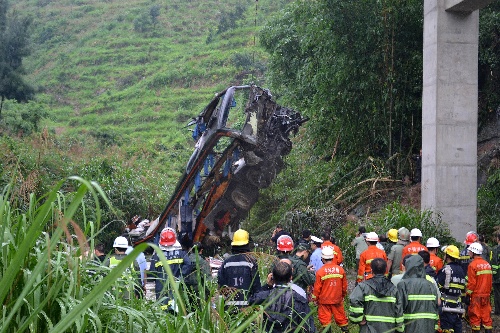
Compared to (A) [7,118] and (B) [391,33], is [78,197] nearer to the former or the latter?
(B) [391,33]

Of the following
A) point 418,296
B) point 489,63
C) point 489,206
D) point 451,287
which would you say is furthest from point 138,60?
point 418,296

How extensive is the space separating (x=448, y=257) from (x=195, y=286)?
4014 mm

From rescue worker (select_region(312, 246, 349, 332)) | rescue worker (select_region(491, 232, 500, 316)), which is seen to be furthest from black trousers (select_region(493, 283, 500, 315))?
rescue worker (select_region(312, 246, 349, 332))

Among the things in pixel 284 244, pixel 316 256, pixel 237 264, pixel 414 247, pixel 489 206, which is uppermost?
pixel 237 264

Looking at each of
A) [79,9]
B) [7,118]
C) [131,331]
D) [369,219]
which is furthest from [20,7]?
[131,331]

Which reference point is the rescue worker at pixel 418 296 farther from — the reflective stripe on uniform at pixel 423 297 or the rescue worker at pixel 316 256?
the rescue worker at pixel 316 256

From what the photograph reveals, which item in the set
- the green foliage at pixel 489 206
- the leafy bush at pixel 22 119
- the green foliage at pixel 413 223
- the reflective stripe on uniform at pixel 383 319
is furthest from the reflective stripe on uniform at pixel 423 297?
the leafy bush at pixel 22 119

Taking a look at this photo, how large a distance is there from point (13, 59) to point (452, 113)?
23486 mm

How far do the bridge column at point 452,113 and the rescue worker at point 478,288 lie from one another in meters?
4.97

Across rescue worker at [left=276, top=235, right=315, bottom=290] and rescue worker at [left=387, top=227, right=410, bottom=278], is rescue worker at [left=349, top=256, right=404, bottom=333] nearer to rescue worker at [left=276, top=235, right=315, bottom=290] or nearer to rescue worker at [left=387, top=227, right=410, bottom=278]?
rescue worker at [left=276, top=235, right=315, bottom=290]

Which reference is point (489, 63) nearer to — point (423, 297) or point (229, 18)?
point (423, 297)

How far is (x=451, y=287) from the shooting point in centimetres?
955

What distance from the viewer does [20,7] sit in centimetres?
6362

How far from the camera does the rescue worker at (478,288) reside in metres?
9.94
